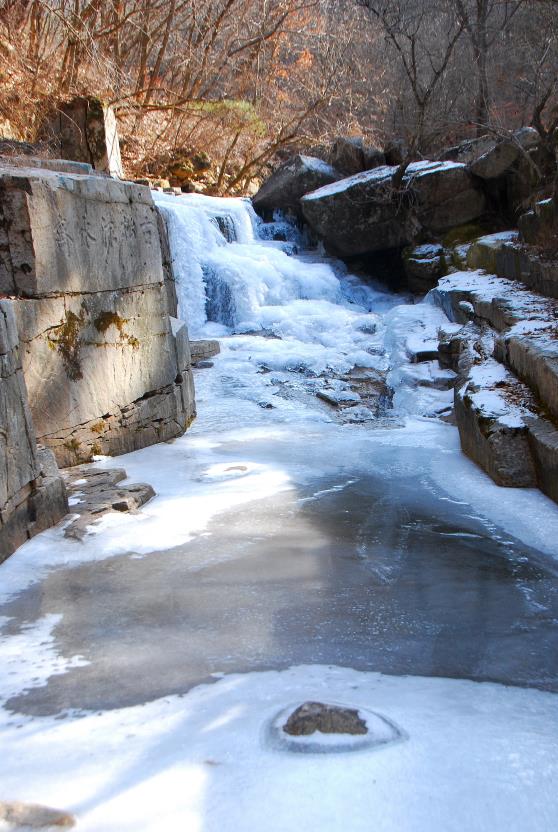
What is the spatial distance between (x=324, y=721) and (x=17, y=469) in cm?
197

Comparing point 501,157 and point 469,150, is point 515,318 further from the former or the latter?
point 469,150

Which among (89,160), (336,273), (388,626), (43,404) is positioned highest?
(89,160)

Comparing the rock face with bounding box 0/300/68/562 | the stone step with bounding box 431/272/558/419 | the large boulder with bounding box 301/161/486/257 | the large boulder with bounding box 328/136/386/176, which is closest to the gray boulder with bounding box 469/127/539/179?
the large boulder with bounding box 301/161/486/257

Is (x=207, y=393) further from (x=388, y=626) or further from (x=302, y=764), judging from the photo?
(x=302, y=764)

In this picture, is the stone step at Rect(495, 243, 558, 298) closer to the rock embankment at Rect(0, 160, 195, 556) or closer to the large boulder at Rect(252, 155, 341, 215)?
the rock embankment at Rect(0, 160, 195, 556)

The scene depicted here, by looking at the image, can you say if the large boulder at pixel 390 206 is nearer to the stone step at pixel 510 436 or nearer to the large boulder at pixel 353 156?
the large boulder at pixel 353 156

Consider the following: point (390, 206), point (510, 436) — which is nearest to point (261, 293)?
point (390, 206)

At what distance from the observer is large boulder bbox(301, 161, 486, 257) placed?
12.7 metres

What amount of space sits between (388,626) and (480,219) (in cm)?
1155

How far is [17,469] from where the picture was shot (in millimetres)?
3266

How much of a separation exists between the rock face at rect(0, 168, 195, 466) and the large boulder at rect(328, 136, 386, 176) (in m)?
10.5

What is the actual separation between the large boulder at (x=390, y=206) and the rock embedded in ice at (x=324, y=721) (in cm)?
1199

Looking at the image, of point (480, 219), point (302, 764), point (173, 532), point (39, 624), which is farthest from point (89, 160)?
point (302, 764)

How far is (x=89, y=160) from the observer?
10430 millimetres
